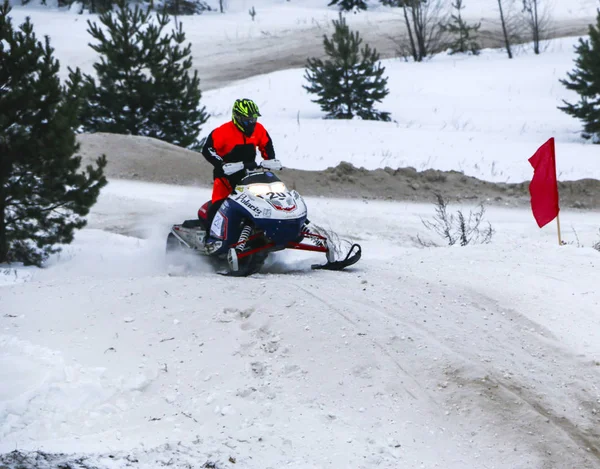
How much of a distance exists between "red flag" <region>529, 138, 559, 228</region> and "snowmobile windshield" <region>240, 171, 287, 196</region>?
374 cm

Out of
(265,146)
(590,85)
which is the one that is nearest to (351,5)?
(590,85)

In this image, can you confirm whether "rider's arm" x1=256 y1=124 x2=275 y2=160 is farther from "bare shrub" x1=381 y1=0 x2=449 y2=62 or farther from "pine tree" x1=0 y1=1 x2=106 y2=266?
"bare shrub" x1=381 y1=0 x2=449 y2=62

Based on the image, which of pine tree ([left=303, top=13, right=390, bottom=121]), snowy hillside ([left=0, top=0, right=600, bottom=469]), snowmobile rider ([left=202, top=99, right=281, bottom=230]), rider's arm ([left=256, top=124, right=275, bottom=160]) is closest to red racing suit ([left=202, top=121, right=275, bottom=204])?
snowmobile rider ([left=202, top=99, right=281, bottom=230])

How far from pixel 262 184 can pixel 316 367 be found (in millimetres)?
3804

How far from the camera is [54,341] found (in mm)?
7855

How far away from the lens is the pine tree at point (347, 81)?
30625 mm

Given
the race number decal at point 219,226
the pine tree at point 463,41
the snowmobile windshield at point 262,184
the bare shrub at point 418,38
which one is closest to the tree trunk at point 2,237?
the race number decal at point 219,226

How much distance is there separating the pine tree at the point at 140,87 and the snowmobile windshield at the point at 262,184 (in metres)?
14.0

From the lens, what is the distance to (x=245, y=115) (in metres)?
10.9

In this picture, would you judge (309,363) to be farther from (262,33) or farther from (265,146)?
(262,33)

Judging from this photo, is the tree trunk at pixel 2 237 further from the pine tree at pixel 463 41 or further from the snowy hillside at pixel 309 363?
the pine tree at pixel 463 41

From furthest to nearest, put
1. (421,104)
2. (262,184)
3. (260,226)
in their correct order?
(421,104) → (262,184) → (260,226)

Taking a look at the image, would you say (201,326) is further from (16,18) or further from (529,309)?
(16,18)

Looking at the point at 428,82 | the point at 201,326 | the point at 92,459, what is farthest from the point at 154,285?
the point at 428,82
